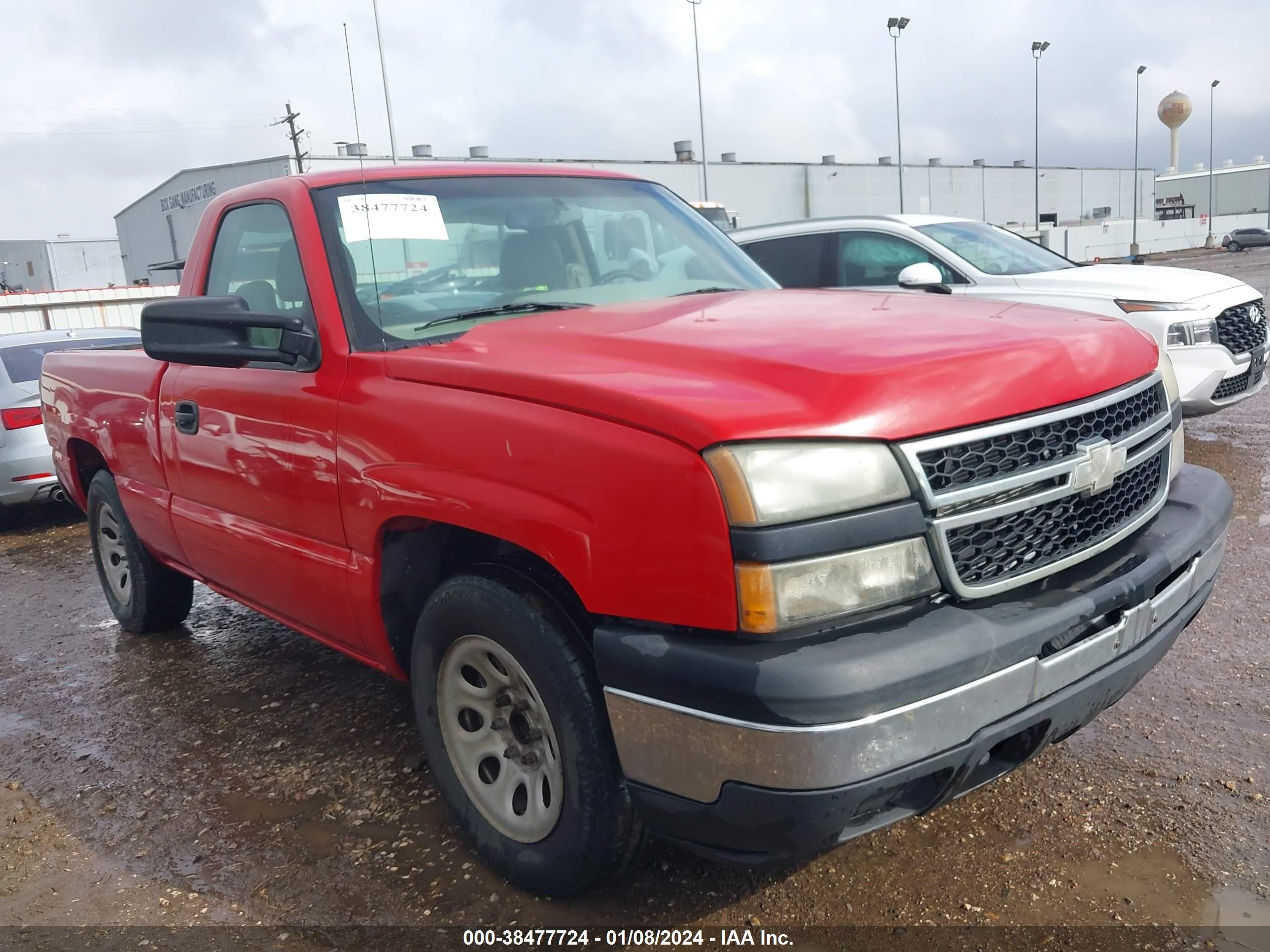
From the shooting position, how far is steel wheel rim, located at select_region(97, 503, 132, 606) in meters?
4.94

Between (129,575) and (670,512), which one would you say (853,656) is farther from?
(129,575)

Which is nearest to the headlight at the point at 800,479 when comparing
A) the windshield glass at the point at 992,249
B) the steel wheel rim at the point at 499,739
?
the steel wheel rim at the point at 499,739

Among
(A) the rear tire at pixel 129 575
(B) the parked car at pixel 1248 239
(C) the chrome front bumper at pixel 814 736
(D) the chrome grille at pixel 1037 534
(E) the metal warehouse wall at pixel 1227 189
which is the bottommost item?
(B) the parked car at pixel 1248 239

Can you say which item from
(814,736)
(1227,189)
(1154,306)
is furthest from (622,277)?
(1227,189)

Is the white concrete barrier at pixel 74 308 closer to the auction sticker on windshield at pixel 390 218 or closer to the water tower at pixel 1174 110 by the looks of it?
the auction sticker on windshield at pixel 390 218

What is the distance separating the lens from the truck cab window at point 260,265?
3232 millimetres

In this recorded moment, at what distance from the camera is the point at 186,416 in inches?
145

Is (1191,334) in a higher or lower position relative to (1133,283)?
lower

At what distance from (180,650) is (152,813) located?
5.69 feet

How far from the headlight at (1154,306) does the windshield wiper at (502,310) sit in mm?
5089

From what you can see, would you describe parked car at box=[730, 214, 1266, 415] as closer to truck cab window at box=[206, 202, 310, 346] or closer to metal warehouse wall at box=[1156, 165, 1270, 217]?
truck cab window at box=[206, 202, 310, 346]

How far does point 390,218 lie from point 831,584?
1904mm

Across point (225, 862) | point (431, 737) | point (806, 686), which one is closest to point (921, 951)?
point (806, 686)

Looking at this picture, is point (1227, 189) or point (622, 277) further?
point (1227, 189)
